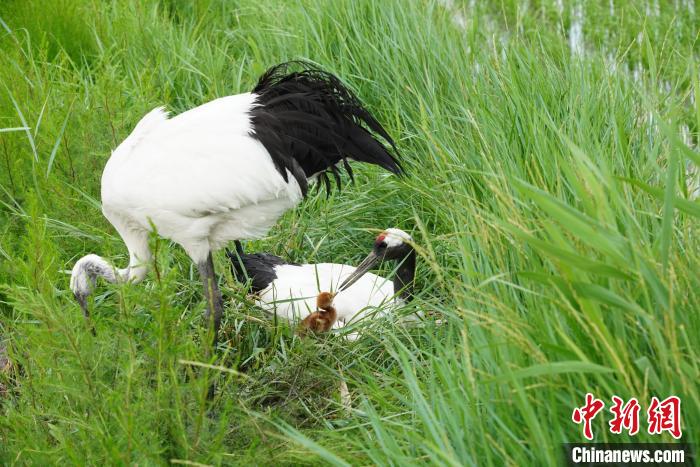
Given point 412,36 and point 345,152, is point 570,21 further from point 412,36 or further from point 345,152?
point 345,152

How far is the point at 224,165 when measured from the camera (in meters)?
4.07

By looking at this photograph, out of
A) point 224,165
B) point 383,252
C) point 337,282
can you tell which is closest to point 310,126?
point 224,165

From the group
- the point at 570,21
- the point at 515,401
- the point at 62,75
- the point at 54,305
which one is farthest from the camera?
the point at 570,21

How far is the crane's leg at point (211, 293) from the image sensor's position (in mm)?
4133

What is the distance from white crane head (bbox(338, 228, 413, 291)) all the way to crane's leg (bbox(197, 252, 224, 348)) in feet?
1.85

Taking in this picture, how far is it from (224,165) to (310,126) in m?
0.43

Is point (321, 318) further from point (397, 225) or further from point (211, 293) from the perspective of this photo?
point (397, 225)

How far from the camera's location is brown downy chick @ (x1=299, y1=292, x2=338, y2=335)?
4137mm

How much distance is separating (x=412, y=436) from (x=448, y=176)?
209cm

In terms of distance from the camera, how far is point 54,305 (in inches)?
119

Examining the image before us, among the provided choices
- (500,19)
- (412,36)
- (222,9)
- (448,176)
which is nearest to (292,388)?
(448,176)

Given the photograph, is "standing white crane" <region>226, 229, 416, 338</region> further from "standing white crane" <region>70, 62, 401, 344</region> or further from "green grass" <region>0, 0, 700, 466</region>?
"standing white crane" <region>70, 62, 401, 344</region>

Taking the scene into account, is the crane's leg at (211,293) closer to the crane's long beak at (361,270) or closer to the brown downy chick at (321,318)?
the brown downy chick at (321,318)

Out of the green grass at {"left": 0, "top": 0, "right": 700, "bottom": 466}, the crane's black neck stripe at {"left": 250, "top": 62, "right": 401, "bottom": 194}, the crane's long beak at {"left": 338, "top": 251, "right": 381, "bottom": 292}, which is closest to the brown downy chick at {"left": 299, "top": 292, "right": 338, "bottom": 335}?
the green grass at {"left": 0, "top": 0, "right": 700, "bottom": 466}
